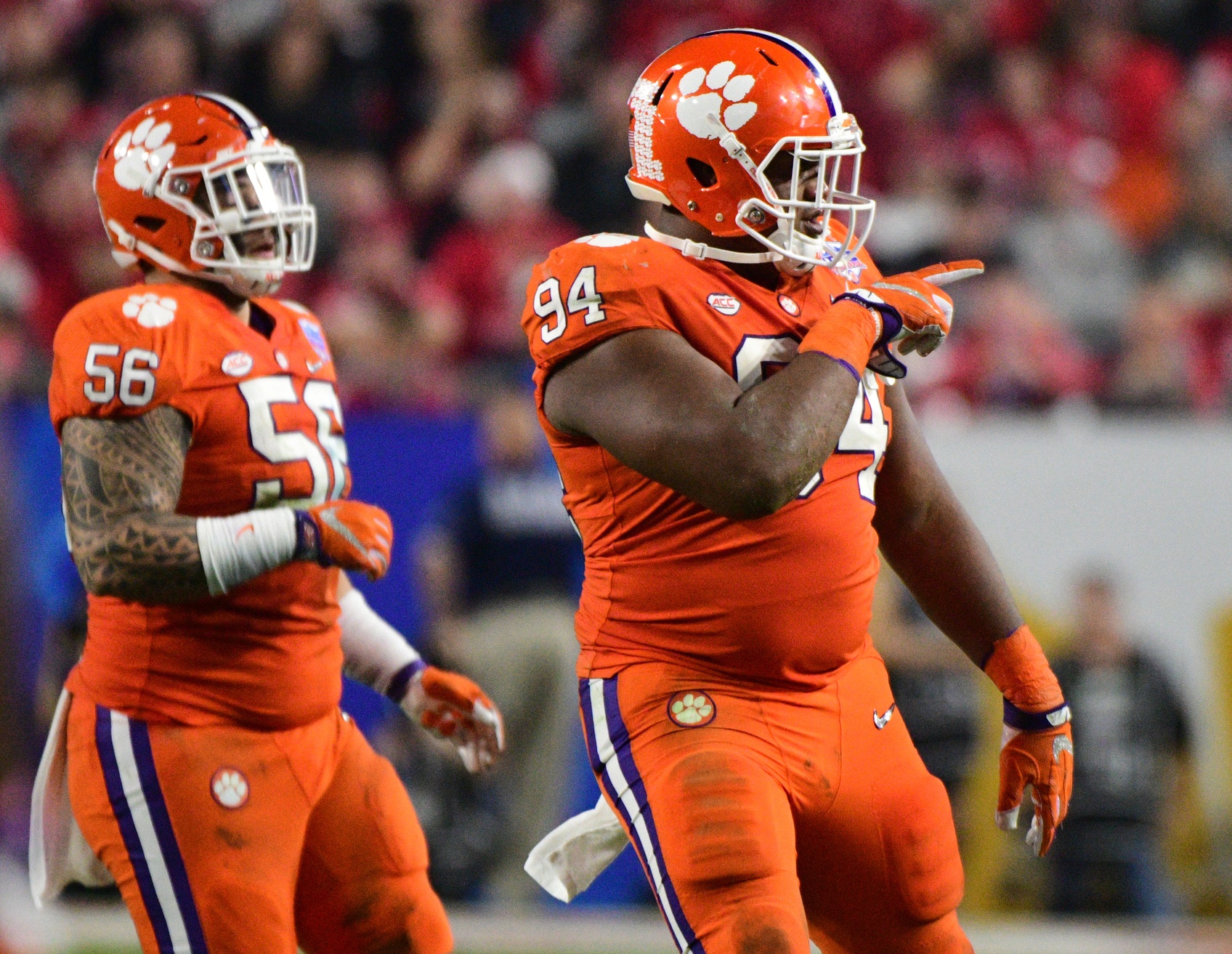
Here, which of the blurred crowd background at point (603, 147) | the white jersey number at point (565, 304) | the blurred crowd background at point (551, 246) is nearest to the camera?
the white jersey number at point (565, 304)

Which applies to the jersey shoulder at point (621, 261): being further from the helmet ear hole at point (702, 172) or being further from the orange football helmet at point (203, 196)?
the orange football helmet at point (203, 196)

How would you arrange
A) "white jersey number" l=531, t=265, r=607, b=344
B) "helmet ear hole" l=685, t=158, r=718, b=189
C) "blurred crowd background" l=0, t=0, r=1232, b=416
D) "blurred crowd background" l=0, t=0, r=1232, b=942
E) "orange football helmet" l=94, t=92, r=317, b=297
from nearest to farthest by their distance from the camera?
"white jersey number" l=531, t=265, r=607, b=344 < "helmet ear hole" l=685, t=158, r=718, b=189 < "orange football helmet" l=94, t=92, r=317, b=297 < "blurred crowd background" l=0, t=0, r=1232, b=942 < "blurred crowd background" l=0, t=0, r=1232, b=416

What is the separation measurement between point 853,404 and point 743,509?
0.23 m

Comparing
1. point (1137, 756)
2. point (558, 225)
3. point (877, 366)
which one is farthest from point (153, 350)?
point (558, 225)

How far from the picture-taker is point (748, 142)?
101 inches

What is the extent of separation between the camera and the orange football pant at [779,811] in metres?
2.38

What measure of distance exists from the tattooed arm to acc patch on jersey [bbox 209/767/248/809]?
1.05ft

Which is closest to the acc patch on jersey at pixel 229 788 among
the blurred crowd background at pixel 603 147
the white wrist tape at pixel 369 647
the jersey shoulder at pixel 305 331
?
the white wrist tape at pixel 369 647

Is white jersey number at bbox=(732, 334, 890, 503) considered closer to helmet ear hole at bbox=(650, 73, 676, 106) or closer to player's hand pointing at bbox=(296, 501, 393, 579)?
helmet ear hole at bbox=(650, 73, 676, 106)

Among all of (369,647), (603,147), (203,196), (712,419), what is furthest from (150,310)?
(603,147)

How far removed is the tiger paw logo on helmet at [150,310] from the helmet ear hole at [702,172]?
3.21ft

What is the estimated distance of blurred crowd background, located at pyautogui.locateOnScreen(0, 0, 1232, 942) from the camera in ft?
17.7

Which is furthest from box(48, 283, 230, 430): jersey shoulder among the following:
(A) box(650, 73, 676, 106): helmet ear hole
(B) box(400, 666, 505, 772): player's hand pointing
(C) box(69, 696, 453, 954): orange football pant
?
(A) box(650, 73, 676, 106): helmet ear hole

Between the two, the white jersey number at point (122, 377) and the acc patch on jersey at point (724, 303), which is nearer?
the acc patch on jersey at point (724, 303)
